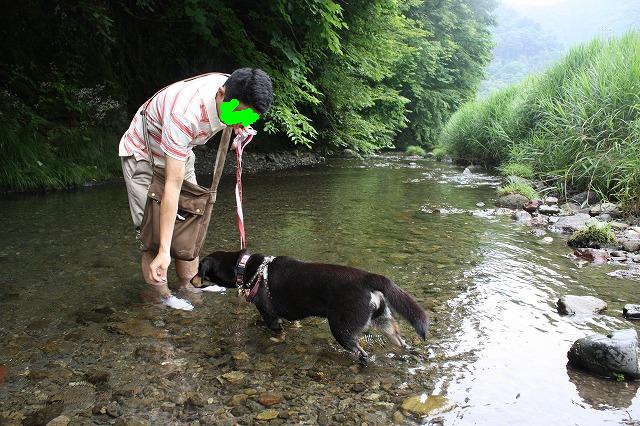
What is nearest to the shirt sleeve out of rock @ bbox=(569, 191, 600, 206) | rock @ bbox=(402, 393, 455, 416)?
rock @ bbox=(402, 393, 455, 416)

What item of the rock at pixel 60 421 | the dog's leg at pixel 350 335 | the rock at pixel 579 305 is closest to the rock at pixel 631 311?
the rock at pixel 579 305

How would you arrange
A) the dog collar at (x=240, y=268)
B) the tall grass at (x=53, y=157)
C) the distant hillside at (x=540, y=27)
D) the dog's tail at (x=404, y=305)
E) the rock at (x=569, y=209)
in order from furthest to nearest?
the distant hillside at (x=540, y=27)
the tall grass at (x=53, y=157)
the rock at (x=569, y=209)
the dog collar at (x=240, y=268)
the dog's tail at (x=404, y=305)

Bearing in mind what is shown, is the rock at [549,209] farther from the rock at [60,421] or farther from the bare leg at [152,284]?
the rock at [60,421]

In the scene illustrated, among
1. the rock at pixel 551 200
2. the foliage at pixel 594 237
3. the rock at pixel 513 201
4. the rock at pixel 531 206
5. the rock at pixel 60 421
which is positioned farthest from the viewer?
the rock at pixel 551 200

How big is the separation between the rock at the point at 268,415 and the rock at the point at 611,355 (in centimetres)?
179

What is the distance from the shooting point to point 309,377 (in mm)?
2789

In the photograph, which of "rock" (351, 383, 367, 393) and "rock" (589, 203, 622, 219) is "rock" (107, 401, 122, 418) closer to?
"rock" (351, 383, 367, 393)

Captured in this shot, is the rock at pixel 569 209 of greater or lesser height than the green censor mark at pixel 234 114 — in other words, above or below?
below

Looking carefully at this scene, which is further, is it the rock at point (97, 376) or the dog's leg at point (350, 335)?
the dog's leg at point (350, 335)

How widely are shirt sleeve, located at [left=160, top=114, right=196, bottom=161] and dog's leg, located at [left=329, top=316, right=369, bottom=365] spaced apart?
Result: 1.38 m

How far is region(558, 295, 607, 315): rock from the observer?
362 centimetres

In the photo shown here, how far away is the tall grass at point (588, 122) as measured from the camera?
7.65m

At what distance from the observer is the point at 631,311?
11.6 ft

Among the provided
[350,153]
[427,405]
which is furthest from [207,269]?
[350,153]
